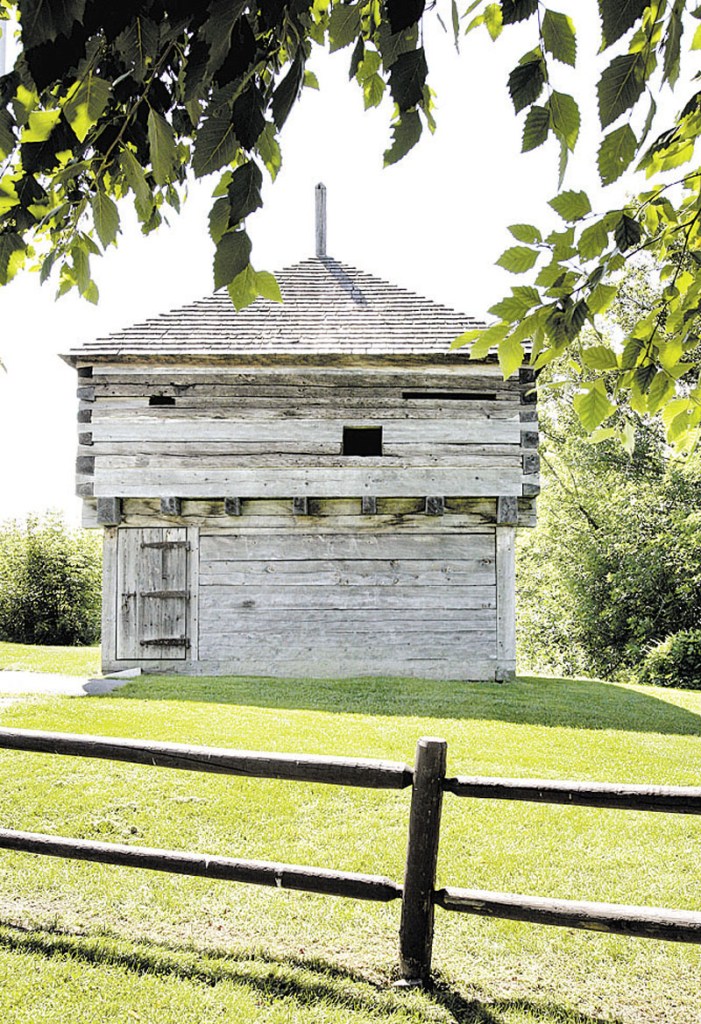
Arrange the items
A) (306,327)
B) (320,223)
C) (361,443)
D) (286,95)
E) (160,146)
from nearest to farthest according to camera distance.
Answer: (286,95), (160,146), (306,327), (320,223), (361,443)

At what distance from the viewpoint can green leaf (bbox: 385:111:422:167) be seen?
6.15 feet

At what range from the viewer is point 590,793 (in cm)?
403

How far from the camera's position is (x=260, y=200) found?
1.63m

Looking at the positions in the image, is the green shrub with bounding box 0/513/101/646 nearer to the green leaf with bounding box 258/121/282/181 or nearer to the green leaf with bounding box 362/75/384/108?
the green leaf with bounding box 362/75/384/108

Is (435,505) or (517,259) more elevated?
(517,259)

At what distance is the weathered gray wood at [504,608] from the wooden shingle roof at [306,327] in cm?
328

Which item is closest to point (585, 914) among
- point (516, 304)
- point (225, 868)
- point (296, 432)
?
point (225, 868)

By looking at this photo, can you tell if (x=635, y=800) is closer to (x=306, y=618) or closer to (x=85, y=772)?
(x=85, y=772)

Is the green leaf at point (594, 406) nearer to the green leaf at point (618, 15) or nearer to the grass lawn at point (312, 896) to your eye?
the green leaf at point (618, 15)

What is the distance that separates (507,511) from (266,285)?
39.1 feet

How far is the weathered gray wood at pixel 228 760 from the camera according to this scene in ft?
13.9

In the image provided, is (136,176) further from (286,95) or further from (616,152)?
(616,152)

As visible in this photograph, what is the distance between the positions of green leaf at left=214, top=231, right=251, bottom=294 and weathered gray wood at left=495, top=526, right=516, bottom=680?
12154 mm

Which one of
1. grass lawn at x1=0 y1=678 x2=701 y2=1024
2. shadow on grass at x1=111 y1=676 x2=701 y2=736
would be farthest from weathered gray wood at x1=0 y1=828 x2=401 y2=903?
shadow on grass at x1=111 y1=676 x2=701 y2=736
